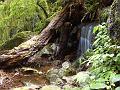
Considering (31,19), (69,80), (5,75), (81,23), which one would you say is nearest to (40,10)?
(31,19)

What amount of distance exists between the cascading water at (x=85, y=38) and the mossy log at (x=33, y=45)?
19.5 inches

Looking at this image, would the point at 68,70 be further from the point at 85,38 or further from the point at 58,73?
the point at 85,38

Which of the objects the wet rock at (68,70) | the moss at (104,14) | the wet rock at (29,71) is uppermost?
the moss at (104,14)

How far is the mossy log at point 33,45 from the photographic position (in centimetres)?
647

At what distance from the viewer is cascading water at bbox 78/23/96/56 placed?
697 cm

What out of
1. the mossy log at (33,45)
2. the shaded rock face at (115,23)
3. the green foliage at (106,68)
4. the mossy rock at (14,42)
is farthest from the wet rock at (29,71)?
the shaded rock face at (115,23)

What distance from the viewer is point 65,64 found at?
22.7 feet

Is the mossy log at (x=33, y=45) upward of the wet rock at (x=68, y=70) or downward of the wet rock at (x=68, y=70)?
upward

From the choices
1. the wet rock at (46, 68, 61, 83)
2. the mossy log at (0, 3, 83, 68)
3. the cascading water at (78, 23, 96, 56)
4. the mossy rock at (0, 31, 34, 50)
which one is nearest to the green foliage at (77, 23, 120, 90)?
the wet rock at (46, 68, 61, 83)

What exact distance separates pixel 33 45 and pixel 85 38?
1.52 metres

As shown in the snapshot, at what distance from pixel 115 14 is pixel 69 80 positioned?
212 centimetres

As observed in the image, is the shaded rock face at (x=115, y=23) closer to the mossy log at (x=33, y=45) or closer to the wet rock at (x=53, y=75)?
the wet rock at (x=53, y=75)

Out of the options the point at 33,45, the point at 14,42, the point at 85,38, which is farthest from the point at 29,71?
the point at 14,42

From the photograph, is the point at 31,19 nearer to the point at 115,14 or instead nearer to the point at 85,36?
the point at 85,36
